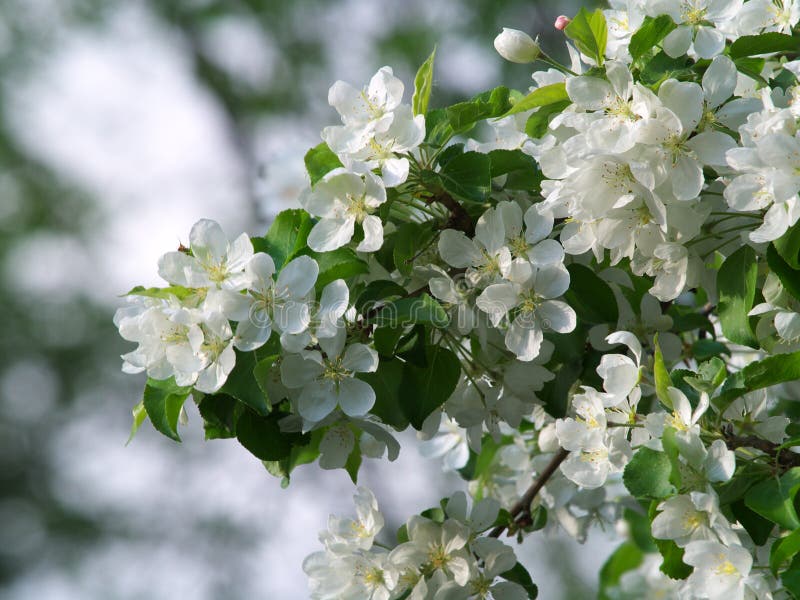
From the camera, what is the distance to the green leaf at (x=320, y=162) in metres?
1.25

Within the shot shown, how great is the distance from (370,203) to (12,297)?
5390 millimetres

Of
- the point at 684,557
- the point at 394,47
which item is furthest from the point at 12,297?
the point at 684,557

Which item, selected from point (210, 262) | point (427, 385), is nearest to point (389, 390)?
point (427, 385)

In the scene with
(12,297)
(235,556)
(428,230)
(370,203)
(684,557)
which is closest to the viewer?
(684,557)

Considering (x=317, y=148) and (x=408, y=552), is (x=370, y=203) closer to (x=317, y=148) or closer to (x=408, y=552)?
(x=317, y=148)

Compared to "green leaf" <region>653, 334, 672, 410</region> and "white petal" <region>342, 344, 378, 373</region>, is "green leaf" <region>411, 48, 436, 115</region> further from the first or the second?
"green leaf" <region>653, 334, 672, 410</region>

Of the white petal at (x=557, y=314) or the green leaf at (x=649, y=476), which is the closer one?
the green leaf at (x=649, y=476)

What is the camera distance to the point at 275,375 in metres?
1.23

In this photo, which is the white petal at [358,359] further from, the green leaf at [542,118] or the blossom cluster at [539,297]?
the green leaf at [542,118]

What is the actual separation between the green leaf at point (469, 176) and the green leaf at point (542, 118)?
90mm

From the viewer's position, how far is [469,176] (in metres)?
1.24

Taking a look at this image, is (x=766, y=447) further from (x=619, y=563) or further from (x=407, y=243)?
(x=619, y=563)

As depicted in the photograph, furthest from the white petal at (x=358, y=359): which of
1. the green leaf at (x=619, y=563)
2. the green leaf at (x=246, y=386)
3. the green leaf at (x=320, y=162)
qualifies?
the green leaf at (x=619, y=563)

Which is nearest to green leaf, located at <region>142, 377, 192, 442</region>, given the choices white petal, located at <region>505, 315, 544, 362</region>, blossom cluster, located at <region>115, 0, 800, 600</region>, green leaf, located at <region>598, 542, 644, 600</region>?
blossom cluster, located at <region>115, 0, 800, 600</region>
